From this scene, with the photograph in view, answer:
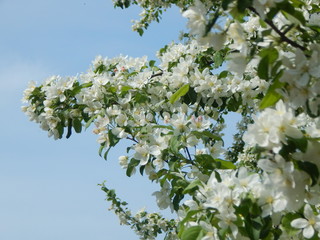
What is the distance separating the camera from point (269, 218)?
1944 mm

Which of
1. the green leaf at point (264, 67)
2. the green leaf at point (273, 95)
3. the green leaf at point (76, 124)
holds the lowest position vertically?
the green leaf at point (273, 95)

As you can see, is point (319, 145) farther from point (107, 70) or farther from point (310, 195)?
point (107, 70)

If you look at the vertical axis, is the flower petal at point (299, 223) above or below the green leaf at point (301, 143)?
below

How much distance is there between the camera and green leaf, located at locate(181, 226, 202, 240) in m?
1.98

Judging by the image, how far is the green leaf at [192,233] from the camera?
1976 millimetres

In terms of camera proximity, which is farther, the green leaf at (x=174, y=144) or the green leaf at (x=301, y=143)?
the green leaf at (x=174, y=144)

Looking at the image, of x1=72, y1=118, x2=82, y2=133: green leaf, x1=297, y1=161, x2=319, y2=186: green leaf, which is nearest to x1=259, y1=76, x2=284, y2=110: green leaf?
x1=297, y1=161, x2=319, y2=186: green leaf

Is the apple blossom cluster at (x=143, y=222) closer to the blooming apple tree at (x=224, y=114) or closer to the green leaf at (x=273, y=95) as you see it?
the blooming apple tree at (x=224, y=114)

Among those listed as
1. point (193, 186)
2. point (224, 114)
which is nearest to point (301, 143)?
point (193, 186)

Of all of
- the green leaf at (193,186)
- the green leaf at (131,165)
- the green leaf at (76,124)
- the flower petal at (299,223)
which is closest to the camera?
the flower petal at (299,223)

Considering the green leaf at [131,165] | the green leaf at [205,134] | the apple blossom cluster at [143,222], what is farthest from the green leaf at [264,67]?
the apple blossom cluster at [143,222]

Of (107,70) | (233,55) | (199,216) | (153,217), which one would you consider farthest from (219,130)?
(233,55)

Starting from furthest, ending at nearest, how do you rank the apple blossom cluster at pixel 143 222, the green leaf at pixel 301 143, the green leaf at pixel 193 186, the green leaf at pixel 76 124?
the apple blossom cluster at pixel 143 222, the green leaf at pixel 76 124, the green leaf at pixel 193 186, the green leaf at pixel 301 143

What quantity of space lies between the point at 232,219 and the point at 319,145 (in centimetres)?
46
